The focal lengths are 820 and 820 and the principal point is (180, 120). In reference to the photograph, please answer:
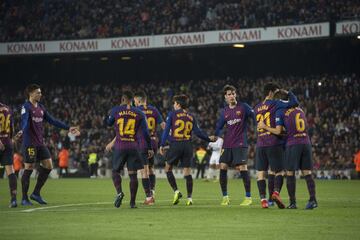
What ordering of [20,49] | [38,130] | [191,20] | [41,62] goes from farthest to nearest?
[41,62]
[20,49]
[191,20]
[38,130]

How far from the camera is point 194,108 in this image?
44.8 m

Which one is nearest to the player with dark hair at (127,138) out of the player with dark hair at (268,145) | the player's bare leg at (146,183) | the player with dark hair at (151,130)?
the player's bare leg at (146,183)

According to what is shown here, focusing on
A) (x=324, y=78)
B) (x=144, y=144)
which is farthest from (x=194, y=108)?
(x=144, y=144)

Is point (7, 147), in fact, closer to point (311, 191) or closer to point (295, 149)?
point (295, 149)

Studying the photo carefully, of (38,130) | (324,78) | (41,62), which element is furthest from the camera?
(41,62)

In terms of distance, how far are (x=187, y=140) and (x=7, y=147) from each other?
156 inches

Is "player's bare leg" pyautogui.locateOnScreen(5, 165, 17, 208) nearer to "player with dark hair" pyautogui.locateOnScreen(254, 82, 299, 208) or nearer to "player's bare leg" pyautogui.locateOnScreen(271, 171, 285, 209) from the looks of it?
"player with dark hair" pyautogui.locateOnScreen(254, 82, 299, 208)

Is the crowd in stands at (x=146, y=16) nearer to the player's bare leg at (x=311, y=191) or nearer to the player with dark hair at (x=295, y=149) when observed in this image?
the player with dark hair at (x=295, y=149)

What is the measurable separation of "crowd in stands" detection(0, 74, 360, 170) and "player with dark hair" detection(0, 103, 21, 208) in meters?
21.9

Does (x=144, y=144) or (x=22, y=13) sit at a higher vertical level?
(x=22, y=13)

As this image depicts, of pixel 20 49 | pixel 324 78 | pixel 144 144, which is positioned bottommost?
pixel 144 144

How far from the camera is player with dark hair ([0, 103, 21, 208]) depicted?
17.1 m

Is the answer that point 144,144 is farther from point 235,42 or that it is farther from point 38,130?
point 235,42

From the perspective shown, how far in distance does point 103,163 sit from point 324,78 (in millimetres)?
12335
